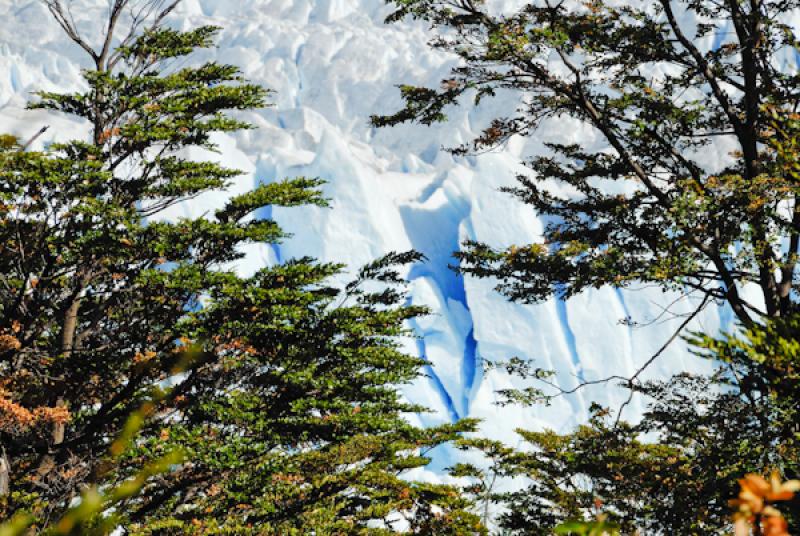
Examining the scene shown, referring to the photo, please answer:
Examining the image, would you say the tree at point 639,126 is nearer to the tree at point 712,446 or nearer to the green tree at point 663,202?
the green tree at point 663,202

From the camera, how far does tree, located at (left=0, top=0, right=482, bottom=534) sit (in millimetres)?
6406

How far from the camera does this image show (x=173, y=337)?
22.1 feet

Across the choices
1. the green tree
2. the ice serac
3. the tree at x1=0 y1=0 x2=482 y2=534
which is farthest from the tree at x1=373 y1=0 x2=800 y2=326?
the ice serac

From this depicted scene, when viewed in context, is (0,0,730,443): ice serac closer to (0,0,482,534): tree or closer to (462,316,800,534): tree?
(0,0,482,534): tree

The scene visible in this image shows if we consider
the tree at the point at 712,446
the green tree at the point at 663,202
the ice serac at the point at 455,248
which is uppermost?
the ice serac at the point at 455,248

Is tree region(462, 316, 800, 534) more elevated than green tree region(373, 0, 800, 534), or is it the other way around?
green tree region(373, 0, 800, 534)

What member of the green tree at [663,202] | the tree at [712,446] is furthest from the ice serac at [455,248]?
the green tree at [663,202]

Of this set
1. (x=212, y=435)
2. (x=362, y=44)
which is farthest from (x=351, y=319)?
(x=362, y=44)

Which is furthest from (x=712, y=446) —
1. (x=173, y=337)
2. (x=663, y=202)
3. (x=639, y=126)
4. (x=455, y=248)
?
(x=455, y=248)

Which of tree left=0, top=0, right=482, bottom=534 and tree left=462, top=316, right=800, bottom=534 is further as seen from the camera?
tree left=0, top=0, right=482, bottom=534

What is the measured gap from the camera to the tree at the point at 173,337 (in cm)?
641

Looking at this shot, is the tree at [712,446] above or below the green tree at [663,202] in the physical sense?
below

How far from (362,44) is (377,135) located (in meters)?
15.6

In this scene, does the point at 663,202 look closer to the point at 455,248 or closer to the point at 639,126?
the point at 639,126
